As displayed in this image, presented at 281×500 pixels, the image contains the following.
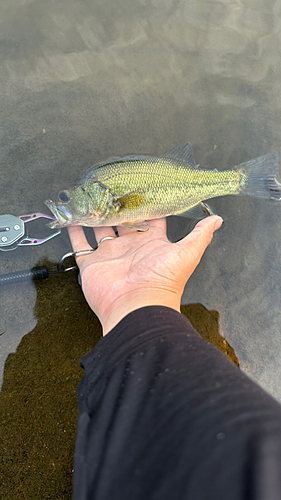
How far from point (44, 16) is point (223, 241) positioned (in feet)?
9.44

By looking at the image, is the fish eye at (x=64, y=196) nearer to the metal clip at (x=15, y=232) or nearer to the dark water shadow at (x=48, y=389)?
the metal clip at (x=15, y=232)

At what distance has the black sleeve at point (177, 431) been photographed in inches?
31.8

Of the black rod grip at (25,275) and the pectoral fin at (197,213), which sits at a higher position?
the pectoral fin at (197,213)

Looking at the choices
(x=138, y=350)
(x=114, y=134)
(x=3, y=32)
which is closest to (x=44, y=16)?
(x=3, y=32)

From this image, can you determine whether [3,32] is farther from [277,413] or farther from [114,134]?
[277,413]

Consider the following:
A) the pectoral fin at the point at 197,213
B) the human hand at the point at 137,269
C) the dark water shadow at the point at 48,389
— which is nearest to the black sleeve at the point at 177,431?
the human hand at the point at 137,269

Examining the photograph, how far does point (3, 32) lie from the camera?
269 cm

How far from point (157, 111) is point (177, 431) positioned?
280 cm

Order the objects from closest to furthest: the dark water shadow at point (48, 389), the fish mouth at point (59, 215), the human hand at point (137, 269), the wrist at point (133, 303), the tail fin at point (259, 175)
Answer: the wrist at point (133, 303), the human hand at point (137, 269), the dark water shadow at point (48, 389), the fish mouth at point (59, 215), the tail fin at point (259, 175)

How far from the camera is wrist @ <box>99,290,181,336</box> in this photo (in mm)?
1891

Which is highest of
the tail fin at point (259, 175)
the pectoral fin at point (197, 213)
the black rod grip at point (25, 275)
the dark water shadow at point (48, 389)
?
the tail fin at point (259, 175)

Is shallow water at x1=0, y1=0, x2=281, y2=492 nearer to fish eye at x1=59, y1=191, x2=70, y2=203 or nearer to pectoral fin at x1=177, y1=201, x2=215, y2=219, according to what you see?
pectoral fin at x1=177, y1=201, x2=215, y2=219

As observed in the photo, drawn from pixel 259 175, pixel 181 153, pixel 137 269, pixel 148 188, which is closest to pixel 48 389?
pixel 137 269

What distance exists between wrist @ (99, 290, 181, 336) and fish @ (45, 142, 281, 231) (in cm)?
70
